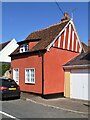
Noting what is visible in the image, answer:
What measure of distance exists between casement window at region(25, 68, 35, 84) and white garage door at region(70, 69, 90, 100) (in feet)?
10.1

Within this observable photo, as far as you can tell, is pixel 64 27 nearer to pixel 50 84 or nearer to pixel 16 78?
pixel 50 84

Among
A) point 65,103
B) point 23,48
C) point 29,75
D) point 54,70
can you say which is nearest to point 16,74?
point 23,48

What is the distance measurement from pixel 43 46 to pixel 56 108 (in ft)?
20.7

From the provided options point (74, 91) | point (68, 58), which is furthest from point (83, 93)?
point (68, 58)

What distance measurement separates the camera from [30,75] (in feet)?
63.8

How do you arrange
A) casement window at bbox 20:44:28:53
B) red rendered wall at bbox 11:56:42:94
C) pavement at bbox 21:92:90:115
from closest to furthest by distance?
pavement at bbox 21:92:90:115 → red rendered wall at bbox 11:56:42:94 → casement window at bbox 20:44:28:53

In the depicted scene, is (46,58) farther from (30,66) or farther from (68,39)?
(68,39)

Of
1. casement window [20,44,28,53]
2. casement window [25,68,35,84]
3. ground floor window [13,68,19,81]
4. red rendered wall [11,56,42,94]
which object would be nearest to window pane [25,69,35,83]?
casement window [25,68,35,84]

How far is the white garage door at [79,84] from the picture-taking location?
55.2ft

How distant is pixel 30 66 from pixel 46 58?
75.9 inches

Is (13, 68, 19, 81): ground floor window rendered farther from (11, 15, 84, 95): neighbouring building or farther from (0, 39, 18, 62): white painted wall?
(0, 39, 18, 62): white painted wall

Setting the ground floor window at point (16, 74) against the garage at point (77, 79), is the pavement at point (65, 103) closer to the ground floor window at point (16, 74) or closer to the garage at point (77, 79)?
the garage at point (77, 79)

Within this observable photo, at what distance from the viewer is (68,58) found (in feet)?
65.8

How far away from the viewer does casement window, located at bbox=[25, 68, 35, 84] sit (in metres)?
19.2
